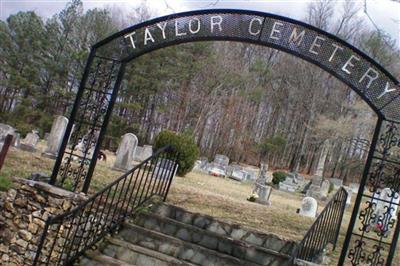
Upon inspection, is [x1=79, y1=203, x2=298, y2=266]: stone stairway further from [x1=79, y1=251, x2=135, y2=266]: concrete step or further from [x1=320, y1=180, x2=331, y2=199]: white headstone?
[x1=320, y1=180, x2=331, y2=199]: white headstone

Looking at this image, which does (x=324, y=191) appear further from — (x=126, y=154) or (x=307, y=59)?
(x=307, y=59)

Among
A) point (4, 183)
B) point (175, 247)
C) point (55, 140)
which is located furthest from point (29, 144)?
point (175, 247)

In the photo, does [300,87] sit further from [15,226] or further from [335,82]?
[15,226]

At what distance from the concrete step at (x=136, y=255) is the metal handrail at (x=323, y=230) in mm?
1643

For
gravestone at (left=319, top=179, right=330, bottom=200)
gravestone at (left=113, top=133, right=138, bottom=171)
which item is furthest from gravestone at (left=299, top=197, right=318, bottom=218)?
gravestone at (left=319, top=179, right=330, bottom=200)

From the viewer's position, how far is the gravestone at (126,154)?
14.1 metres

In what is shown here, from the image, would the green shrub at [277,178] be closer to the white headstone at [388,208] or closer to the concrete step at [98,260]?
the white headstone at [388,208]

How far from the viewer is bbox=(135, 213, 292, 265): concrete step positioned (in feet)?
20.0

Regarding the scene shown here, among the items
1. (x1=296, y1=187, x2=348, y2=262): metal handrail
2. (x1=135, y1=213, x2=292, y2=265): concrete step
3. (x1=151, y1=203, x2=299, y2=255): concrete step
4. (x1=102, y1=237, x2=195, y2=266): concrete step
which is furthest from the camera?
(x1=151, y1=203, x2=299, y2=255): concrete step

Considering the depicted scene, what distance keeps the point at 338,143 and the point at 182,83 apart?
14.7 m

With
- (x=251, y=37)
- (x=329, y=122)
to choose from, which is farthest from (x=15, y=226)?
(x=329, y=122)

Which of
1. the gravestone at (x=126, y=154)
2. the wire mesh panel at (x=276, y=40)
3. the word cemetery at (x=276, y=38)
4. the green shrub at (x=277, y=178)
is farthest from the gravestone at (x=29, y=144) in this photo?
the green shrub at (x=277, y=178)

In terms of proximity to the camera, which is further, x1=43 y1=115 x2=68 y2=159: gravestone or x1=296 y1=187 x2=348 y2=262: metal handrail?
x1=43 y1=115 x2=68 y2=159: gravestone

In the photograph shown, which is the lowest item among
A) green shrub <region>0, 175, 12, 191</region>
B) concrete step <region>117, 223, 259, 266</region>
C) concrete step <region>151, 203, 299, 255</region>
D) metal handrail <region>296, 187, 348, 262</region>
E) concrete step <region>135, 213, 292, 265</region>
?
green shrub <region>0, 175, 12, 191</region>
